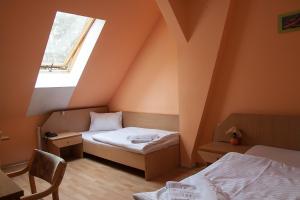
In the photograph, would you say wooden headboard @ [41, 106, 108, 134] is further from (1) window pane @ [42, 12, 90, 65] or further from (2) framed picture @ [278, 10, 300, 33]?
(2) framed picture @ [278, 10, 300, 33]

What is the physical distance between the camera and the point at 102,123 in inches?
180

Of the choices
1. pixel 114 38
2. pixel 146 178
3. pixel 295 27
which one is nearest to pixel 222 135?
pixel 146 178

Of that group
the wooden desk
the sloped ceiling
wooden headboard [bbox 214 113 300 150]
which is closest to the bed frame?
the sloped ceiling

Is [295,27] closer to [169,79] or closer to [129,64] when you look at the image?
[169,79]

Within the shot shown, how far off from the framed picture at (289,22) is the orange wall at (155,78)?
1552 millimetres

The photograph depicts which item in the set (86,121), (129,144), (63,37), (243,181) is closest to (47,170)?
(243,181)

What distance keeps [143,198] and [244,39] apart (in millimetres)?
2373

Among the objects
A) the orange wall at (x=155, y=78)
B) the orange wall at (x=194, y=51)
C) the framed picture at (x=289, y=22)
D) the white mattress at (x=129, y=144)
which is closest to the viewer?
the framed picture at (x=289, y=22)

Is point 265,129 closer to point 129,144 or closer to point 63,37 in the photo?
point 129,144

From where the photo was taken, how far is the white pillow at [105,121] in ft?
15.0

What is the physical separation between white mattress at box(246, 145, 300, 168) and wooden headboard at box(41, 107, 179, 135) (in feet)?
4.71

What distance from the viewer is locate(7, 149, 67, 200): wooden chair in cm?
150

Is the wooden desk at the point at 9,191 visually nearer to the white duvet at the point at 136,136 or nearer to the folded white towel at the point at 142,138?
the white duvet at the point at 136,136

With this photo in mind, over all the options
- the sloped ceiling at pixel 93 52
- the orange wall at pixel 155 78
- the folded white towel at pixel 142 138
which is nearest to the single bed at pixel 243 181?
the folded white towel at pixel 142 138
